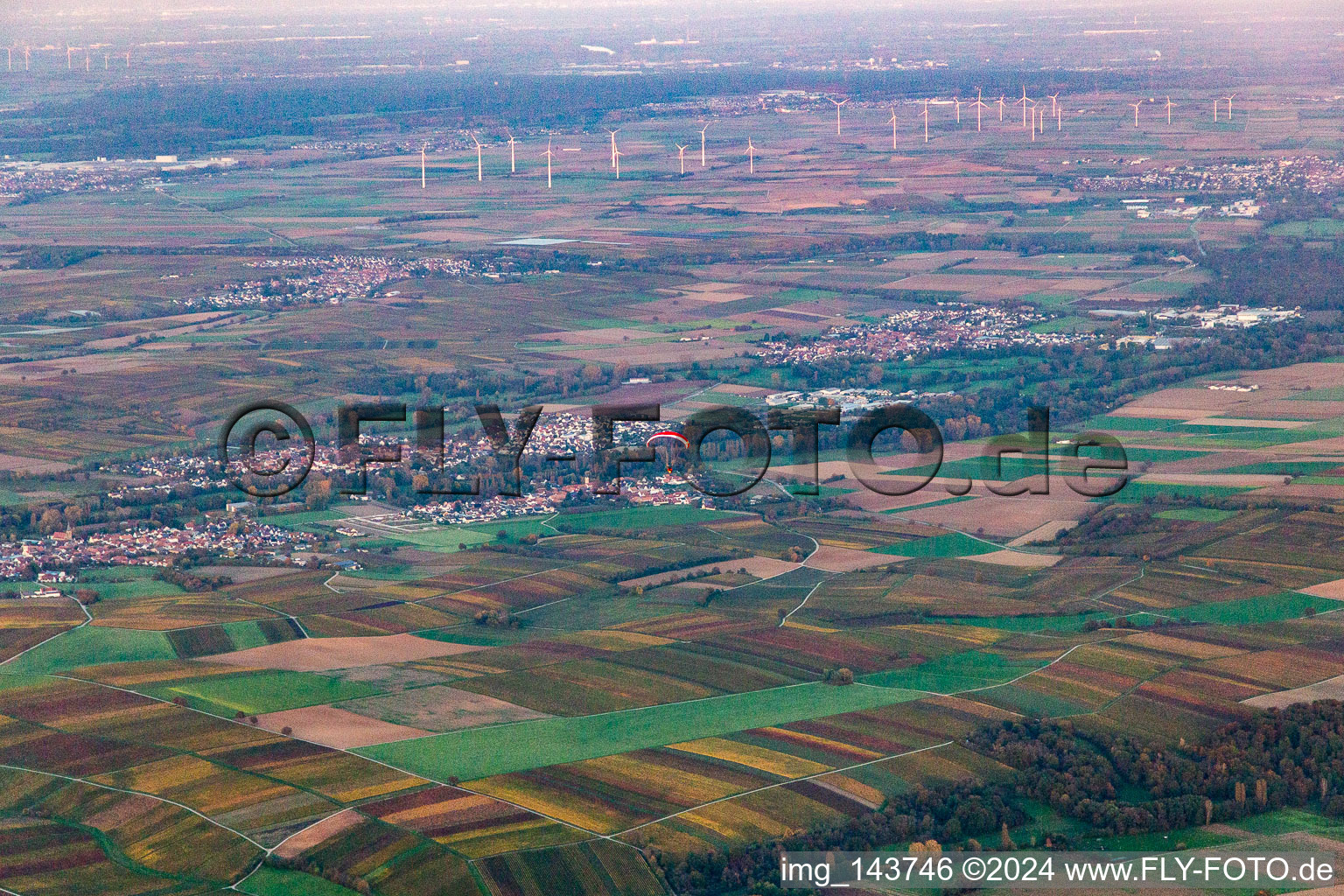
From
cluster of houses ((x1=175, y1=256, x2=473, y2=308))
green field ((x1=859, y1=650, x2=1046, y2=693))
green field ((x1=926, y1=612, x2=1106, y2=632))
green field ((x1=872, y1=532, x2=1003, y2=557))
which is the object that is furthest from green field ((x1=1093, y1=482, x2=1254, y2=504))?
cluster of houses ((x1=175, y1=256, x2=473, y2=308))

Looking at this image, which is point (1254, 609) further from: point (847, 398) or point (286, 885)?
point (286, 885)

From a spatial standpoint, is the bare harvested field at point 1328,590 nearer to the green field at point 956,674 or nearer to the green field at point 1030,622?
the green field at point 1030,622

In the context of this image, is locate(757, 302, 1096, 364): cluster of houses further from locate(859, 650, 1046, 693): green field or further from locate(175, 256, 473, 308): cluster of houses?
locate(859, 650, 1046, 693): green field

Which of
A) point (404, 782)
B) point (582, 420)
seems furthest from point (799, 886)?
point (582, 420)

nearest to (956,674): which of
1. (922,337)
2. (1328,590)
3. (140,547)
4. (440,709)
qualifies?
(1328,590)

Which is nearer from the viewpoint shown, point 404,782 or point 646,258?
point 404,782

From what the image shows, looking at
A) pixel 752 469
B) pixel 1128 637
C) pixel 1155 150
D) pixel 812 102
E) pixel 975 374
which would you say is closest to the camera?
pixel 1128 637

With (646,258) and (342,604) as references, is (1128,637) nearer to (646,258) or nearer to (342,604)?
(342,604)
